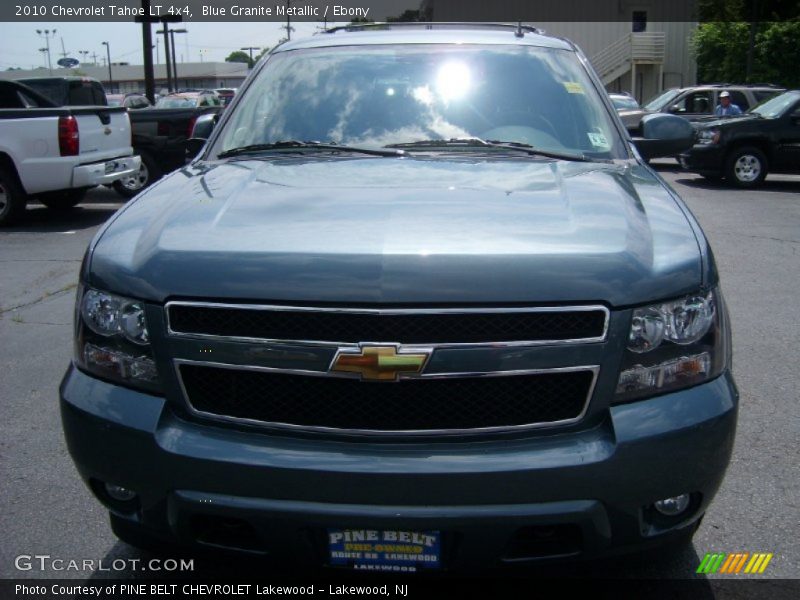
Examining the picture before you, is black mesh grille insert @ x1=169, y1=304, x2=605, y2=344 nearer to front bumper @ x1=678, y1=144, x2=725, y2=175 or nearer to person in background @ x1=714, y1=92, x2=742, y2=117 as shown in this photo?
front bumper @ x1=678, y1=144, x2=725, y2=175

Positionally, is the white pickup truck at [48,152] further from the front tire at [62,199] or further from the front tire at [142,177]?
the front tire at [142,177]

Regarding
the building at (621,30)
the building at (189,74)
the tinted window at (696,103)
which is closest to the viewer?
the tinted window at (696,103)

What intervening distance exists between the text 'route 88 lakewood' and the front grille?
758 mm

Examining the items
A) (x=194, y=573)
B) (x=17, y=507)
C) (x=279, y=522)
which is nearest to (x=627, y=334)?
(x=279, y=522)

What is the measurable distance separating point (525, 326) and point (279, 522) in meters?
0.82

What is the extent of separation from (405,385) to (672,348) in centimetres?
75

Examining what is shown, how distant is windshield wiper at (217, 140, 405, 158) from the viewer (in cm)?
362

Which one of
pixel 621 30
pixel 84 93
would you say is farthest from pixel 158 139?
pixel 621 30

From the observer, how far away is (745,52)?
118 ft

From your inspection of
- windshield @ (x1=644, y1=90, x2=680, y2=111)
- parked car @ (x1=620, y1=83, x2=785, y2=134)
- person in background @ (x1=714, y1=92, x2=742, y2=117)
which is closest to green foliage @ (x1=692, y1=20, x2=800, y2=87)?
windshield @ (x1=644, y1=90, x2=680, y2=111)

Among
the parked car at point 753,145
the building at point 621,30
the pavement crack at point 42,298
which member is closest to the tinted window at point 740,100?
the parked car at point 753,145

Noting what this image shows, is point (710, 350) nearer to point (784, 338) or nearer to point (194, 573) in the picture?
point (194, 573)

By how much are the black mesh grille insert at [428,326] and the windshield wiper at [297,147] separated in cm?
133

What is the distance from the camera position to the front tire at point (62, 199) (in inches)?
504
